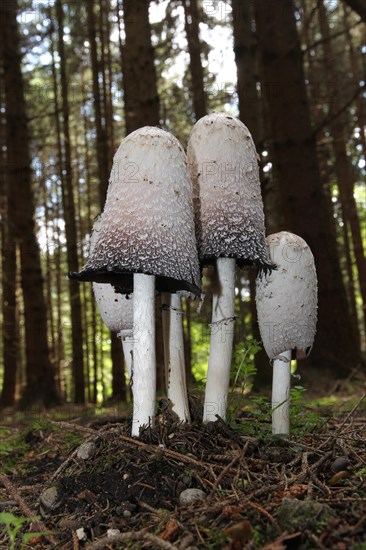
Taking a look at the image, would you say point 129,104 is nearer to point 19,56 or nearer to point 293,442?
point 19,56

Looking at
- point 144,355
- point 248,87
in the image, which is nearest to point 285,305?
point 144,355

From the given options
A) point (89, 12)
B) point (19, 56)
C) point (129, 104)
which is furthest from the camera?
point (89, 12)

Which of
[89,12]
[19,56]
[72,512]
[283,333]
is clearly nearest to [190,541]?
[72,512]

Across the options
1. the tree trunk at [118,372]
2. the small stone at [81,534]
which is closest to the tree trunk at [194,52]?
the tree trunk at [118,372]

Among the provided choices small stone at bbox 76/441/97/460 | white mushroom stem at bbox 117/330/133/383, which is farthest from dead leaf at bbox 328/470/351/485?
white mushroom stem at bbox 117/330/133/383

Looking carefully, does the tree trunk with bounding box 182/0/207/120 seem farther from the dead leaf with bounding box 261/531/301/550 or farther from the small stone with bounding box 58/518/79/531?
the dead leaf with bounding box 261/531/301/550

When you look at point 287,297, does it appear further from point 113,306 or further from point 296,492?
point 296,492
